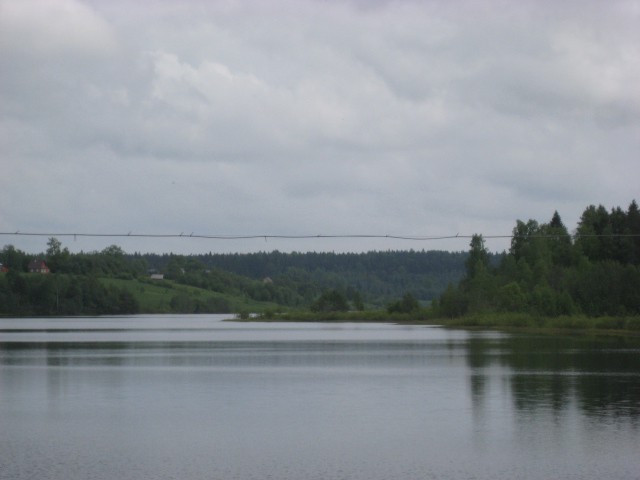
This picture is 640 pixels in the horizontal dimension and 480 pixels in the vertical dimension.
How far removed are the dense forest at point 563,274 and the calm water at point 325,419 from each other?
33.8 m

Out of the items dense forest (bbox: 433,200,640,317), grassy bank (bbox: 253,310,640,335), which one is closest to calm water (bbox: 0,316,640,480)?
grassy bank (bbox: 253,310,640,335)

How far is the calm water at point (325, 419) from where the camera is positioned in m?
17.2

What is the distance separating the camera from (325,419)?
23375 millimetres

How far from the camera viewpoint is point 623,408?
24219 mm

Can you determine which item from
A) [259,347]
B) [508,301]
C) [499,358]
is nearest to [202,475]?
[499,358]

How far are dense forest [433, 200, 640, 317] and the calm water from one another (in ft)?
111

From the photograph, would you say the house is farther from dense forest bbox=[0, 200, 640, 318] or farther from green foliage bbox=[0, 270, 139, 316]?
green foliage bbox=[0, 270, 139, 316]

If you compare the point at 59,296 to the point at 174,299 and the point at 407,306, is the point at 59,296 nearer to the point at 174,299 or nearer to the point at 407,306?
the point at 174,299

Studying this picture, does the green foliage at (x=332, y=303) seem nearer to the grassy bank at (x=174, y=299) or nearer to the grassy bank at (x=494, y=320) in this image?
the grassy bank at (x=494, y=320)

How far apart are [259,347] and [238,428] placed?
3713 centimetres

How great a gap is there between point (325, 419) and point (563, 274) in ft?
258

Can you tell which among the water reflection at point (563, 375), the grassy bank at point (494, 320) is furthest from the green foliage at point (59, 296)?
the water reflection at point (563, 375)

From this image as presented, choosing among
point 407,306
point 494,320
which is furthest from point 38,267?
point 494,320

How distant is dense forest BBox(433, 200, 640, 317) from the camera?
7675cm
